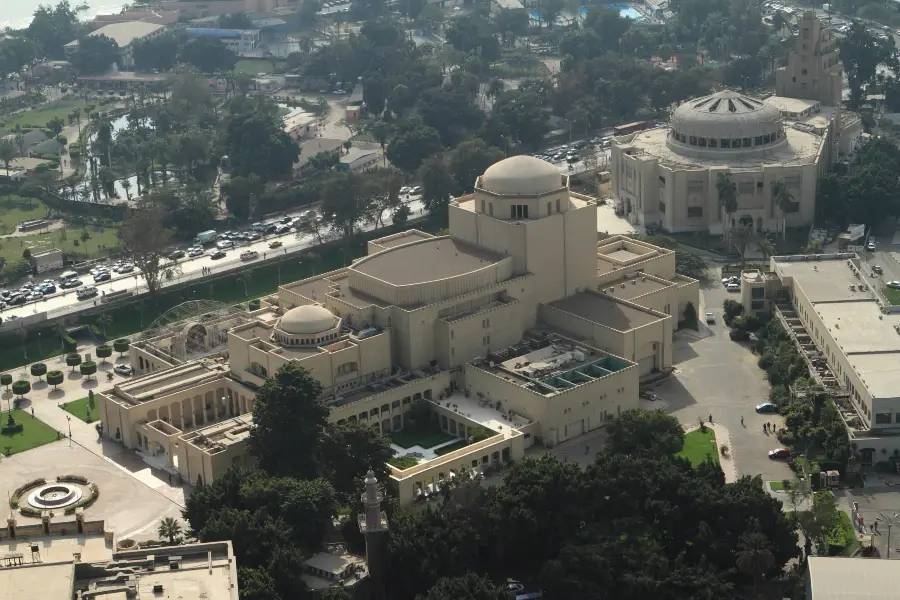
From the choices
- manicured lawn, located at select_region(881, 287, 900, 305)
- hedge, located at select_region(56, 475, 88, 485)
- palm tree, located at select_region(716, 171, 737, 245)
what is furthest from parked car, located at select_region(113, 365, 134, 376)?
manicured lawn, located at select_region(881, 287, 900, 305)

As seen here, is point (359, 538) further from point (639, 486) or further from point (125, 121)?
point (125, 121)

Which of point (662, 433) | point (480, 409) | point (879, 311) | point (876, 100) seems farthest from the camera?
point (876, 100)

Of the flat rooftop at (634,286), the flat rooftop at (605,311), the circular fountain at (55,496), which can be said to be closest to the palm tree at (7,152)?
the circular fountain at (55,496)

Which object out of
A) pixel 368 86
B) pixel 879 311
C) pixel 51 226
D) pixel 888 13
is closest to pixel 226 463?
pixel 879 311

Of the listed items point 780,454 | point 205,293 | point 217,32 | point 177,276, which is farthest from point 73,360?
point 217,32

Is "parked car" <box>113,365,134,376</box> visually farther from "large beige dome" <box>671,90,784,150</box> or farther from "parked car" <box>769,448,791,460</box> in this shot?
"large beige dome" <box>671,90,784,150</box>

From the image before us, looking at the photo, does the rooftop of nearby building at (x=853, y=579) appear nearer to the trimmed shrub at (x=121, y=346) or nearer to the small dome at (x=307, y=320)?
the small dome at (x=307, y=320)
